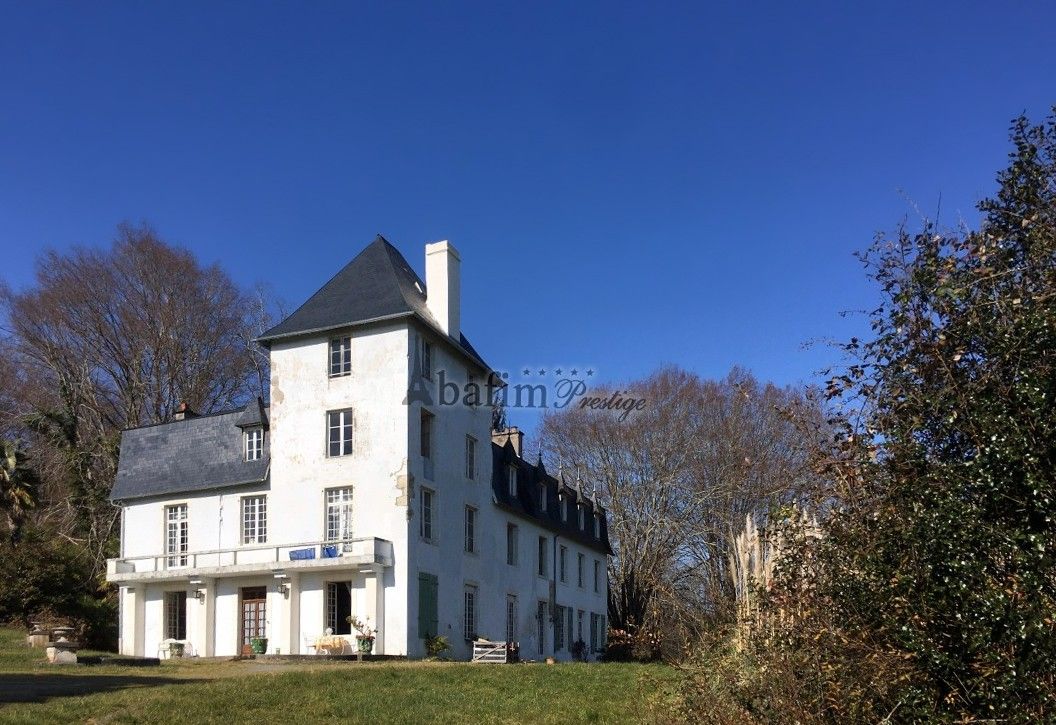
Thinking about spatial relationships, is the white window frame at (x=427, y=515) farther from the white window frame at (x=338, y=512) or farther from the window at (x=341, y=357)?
the window at (x=341, y=357)

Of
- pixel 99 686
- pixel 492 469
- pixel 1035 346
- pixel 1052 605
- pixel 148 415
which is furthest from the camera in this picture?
pixel 148 415


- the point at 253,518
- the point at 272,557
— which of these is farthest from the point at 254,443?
the point at 272,557

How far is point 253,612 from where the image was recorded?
2728cm

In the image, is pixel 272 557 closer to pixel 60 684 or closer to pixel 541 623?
pixel 60 684

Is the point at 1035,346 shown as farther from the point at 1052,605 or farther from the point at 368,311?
the point at 368,311

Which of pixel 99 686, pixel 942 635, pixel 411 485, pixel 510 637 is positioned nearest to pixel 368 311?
pixel 411 485

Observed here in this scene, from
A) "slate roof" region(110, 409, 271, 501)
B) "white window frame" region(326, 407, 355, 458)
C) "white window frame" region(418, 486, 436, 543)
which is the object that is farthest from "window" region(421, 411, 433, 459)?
"slate roof" region(110, 409, 271, 501)

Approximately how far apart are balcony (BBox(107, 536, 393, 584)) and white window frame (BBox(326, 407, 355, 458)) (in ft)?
8.28

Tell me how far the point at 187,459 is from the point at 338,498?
617cm

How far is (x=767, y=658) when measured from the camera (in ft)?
25.5

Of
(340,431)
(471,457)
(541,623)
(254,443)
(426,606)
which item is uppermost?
(340,431)

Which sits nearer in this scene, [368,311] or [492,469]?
[368,311]

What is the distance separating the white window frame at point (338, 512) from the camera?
26391 mm

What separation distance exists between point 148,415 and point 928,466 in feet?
125
